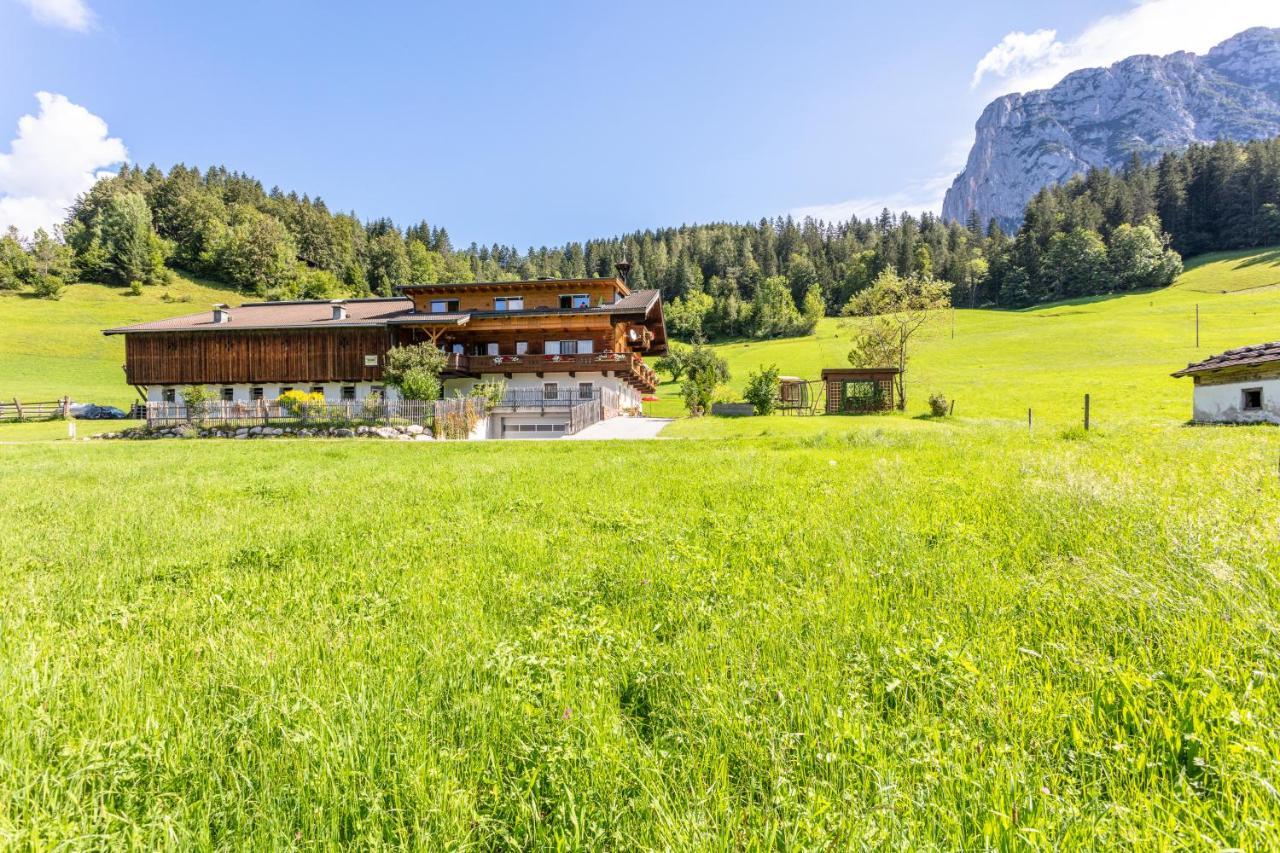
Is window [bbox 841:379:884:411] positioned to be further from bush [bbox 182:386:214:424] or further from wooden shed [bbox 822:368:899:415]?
bush [bbox 182:386:214:424]

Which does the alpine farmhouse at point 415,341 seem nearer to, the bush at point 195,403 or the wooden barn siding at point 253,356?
the wooden barn siding at point 253,356

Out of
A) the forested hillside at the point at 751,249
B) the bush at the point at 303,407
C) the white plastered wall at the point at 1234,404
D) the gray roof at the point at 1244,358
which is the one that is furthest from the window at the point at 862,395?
the forested hillside at the point at 751,249

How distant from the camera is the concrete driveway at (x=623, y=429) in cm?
2803

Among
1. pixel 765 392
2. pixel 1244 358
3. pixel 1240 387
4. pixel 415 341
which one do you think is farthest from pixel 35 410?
pixel 1244 358

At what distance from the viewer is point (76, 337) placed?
6600cm

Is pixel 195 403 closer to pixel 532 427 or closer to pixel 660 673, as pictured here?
pixel 532 427

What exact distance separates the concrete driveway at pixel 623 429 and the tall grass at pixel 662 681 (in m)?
21.9

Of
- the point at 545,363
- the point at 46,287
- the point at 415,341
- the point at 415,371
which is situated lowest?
the point at 415,371

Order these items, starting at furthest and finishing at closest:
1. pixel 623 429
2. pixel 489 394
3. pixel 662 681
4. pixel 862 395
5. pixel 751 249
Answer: pixel 751 249
pixel 862 395
pixel 489 394
pixel 623 429
pixel 662 681

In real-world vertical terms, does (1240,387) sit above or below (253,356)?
below

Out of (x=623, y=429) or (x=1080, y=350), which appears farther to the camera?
(x=1080, y=350)

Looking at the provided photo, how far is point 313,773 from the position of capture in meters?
1.93

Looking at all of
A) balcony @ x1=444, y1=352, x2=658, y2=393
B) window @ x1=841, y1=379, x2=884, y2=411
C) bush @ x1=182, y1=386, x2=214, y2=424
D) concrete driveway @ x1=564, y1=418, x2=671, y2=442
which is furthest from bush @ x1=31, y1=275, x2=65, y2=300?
window @ x1=841, y1=379, x2=884, y2=411

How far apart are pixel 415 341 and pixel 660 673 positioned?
42.0 metres
